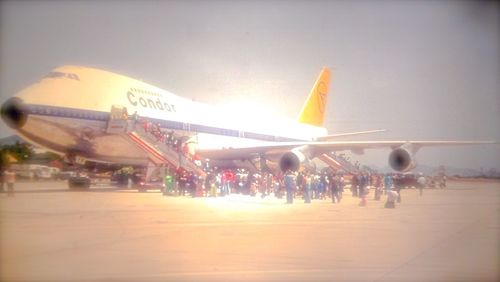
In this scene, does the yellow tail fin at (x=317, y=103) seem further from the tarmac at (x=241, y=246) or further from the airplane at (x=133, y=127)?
the tarmac at (x=241, y=246)

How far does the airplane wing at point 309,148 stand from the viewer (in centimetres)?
2815

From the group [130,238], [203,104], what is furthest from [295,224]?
[203,104]

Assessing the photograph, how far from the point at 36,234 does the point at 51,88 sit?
13765 mm

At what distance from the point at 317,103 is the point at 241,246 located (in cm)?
3793

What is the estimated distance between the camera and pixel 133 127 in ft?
81.5

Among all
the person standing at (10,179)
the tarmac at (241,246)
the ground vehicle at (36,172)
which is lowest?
the tarmac at (241,246)

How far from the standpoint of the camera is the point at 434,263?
8367 millimetres

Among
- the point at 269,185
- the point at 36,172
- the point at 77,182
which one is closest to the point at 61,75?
the point at 77,182

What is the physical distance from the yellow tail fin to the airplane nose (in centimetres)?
2629

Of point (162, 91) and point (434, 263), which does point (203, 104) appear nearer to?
point (162, 91)

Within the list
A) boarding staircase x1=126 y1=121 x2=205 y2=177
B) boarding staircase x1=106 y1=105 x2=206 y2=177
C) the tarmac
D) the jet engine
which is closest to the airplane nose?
boarding staircase x1=106 y1=105 x2=206 y2=177

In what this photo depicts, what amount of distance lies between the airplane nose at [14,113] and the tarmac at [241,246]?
7320mm

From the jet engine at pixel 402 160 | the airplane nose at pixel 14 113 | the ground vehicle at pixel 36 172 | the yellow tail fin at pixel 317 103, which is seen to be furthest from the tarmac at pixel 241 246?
the yellow tail fin at pixel 317 103

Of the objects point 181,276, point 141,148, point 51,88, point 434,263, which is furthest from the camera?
point 141,148
